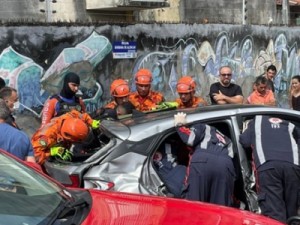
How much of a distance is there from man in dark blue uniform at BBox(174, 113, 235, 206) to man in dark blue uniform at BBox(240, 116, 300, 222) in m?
0.25

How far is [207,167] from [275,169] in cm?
58

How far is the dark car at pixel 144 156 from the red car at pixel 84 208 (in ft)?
2.59

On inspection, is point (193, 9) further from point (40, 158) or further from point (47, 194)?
point (47, 194)

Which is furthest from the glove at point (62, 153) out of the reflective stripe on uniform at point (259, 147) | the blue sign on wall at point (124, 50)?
the blue sign on wall at point (124, 50)

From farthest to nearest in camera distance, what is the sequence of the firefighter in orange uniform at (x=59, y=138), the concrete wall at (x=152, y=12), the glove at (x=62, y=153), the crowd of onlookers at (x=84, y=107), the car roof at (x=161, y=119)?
the concrete wall at (x=152, y=12), the crowd of onlookers at (x=84, y=107), the firefighter in orange uniform at (x=59, y=138), the glove at (x=62, y=153), the car roof at (x=161, y=119)

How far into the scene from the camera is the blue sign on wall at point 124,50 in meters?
9.77

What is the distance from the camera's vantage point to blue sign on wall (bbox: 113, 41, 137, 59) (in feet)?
32.0

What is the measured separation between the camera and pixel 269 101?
8.25 metres

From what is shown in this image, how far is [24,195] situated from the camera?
3.22 m

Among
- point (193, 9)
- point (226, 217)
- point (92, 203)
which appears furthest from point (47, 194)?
point (193, 9)

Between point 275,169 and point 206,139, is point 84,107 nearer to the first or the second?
point 206,139

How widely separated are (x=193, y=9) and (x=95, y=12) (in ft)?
9.83

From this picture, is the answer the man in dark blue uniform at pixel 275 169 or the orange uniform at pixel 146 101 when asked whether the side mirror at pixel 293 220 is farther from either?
the orange uniform at pixel 146 101

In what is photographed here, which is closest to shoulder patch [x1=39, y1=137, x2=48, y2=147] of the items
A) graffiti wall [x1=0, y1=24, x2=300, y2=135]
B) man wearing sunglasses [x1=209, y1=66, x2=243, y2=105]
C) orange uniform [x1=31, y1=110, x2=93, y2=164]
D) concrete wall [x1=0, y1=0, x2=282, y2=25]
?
orange uniform [x1=31, y1=110, x2=93, y2=164]
